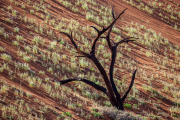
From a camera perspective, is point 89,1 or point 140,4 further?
point 140,4

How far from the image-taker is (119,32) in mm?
20719

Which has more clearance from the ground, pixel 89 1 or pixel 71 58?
pixel 89 1

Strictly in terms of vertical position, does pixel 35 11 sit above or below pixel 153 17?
below

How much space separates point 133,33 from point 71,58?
30.6 ft

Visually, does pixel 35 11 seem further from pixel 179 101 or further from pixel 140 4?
pixel 140 4

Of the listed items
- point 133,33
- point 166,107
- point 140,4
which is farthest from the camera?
point 140,4

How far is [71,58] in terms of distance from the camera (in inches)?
540

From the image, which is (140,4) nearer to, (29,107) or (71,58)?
(71,58)

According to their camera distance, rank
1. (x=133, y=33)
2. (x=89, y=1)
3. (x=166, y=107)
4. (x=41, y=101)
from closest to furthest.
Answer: (x=41, y=101) < (x=166, y=107) < (x=133, y=33) < (x=89, y=1)

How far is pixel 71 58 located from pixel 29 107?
21.7 feet

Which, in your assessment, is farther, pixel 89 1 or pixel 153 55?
pixel 89 1

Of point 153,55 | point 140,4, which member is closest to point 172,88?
point 153,55

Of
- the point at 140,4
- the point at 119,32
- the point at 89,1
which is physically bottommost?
the point at 119,32

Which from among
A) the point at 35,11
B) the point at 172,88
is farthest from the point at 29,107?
the point at 35,11
